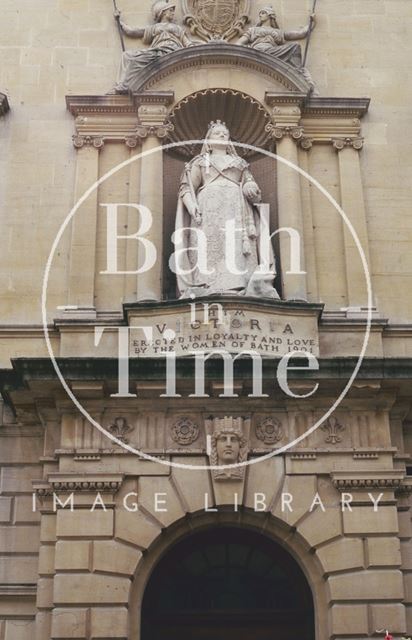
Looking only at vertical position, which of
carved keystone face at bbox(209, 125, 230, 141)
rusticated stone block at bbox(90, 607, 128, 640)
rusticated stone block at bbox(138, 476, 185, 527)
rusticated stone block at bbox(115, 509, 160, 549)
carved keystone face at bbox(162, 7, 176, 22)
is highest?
carved keystone face at bbox(162, 7, 176, 22)

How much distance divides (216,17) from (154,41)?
4.24 ft

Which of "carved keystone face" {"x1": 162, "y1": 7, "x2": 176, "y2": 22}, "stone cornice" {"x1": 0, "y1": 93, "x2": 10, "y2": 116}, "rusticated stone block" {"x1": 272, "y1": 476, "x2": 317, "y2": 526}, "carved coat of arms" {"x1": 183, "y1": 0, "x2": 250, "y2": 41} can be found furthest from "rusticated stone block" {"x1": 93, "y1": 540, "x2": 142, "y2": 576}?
"carved keystone face" {"x1": 162, "y1": 7, "x2": 176, "y2": 22}

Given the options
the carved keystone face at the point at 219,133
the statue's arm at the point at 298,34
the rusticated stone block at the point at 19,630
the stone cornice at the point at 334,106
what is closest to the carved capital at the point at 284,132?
the stone cornice at the point at 334,106

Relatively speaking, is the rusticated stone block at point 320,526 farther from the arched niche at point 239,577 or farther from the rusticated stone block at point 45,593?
the rusticated stone block at point 45,593

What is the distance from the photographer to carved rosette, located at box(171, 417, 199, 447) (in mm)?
14359

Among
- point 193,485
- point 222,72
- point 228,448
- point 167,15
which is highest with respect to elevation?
point 167,15

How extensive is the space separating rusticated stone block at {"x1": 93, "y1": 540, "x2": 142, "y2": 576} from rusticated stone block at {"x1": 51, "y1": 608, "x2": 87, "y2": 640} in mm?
621

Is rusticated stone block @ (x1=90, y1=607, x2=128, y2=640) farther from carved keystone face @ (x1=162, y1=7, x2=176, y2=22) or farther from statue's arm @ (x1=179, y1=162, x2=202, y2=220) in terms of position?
carved keystone face @ (x1=162, y1=7, x2=176, y2=22)

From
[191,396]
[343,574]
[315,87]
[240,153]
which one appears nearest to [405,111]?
[315,87]

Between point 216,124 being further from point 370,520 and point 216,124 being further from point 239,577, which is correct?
point 239,577

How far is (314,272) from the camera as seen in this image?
16.3 m

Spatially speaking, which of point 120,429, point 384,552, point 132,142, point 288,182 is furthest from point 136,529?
point 132,142

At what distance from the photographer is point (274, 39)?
17.8 m

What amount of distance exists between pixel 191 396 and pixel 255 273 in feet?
7.92
